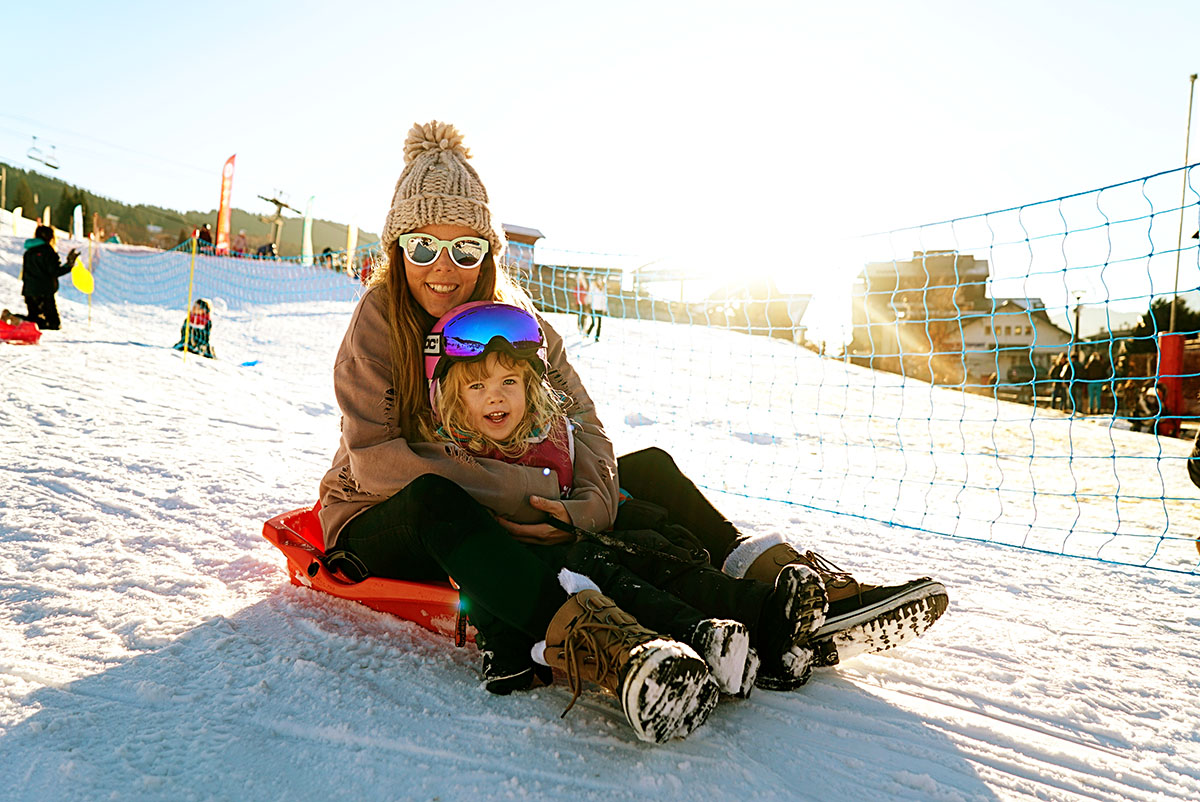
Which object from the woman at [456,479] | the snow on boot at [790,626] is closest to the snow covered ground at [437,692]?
the snow on boot at [790,626]

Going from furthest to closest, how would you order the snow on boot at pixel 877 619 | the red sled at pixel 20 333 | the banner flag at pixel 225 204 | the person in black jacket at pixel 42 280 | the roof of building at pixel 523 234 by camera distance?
1. the roof of building at pixel 523 234
2. the banner flag at pixel 225 204
3. the person in black jacket at pixel 42 280
4. the red sled at pixel 20 333
5. the snow on boot at pixel 877 619

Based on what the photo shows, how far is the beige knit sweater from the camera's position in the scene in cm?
182

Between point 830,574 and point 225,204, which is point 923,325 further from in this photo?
point 830,574

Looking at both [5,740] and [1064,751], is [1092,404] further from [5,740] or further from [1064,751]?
[5,740]

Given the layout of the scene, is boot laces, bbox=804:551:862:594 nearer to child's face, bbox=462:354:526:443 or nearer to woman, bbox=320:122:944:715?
woman, bbox=320:122:944:715

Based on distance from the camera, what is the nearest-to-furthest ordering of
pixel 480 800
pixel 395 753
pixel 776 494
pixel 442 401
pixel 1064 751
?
1. pixel 480 800
2. pixel 395 753
3. pixel 1064 751
4. pixel 442 401
5. pixel 776 494

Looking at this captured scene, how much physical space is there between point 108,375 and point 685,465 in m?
4.68

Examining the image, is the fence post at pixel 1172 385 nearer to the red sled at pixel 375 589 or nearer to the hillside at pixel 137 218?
the red sled at pixel 375 589

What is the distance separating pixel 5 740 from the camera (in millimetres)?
1274

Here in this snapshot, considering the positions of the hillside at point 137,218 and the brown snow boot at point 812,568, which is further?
the hillside at point 137,218

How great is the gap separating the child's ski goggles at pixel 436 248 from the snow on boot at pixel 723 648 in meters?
1.31

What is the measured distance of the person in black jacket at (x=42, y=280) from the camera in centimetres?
850


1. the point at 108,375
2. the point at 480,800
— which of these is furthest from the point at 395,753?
the point at 108,375

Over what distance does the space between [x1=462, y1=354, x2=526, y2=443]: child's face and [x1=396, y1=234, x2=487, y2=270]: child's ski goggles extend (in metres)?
0.41
